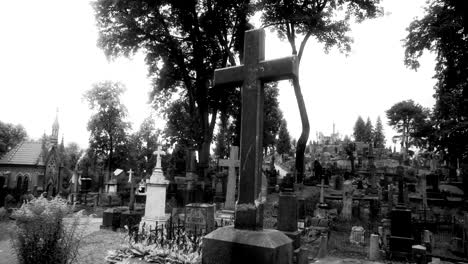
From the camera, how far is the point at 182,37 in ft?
73.0

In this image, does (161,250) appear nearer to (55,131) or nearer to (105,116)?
(55,131)

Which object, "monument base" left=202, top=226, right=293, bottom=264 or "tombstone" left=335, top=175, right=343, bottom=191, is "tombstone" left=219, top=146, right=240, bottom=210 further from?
"tombstone" left=335, top=175, right=343, bottom=191

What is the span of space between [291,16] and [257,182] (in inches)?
597

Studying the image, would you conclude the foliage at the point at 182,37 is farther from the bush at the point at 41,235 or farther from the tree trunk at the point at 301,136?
the bush at the point at 41,235

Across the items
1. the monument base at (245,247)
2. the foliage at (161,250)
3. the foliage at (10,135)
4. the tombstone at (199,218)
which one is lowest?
the foliage at (161,250)

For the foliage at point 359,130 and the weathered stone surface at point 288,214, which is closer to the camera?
the weathered stone surface at point 288,214

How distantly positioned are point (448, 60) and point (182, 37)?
16.8m

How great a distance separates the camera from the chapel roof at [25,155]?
31.3 m

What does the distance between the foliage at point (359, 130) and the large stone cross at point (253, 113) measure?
258ft

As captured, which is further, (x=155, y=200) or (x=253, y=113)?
(x=155, y=200)

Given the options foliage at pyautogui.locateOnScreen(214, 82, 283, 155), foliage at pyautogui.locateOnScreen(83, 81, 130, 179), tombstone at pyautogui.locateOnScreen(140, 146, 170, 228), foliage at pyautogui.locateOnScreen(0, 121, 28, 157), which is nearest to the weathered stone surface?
tombstone at pyautogui.locateOnScreen(140, 146, 170, 228)

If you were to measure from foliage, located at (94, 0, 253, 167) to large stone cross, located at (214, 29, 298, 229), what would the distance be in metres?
15.3

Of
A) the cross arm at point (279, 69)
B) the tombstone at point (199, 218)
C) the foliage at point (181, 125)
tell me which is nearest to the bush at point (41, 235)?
the cross arm at point (279, 69)

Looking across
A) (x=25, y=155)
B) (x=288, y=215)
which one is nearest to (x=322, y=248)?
(x=288, y=215)
